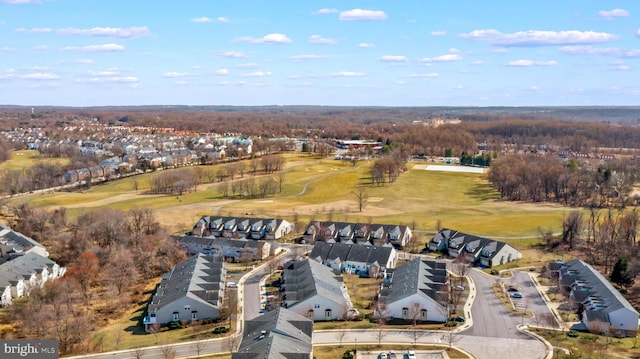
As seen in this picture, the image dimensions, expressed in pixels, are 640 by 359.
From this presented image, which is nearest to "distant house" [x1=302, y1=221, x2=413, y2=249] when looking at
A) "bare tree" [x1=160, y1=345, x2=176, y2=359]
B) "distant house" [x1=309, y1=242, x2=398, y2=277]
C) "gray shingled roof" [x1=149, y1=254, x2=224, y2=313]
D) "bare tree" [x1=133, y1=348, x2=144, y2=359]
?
"distant house" [x1=309, y1=242, x2=398, y2=277]

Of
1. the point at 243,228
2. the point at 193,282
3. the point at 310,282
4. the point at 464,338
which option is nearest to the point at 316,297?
the point at 310,282

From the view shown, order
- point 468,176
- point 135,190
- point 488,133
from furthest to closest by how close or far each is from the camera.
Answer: point 488,133
point 468,176
point 135,190

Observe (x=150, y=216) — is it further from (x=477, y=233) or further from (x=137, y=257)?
(x=477, y=233)

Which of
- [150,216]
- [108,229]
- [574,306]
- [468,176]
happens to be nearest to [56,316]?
[108,229]

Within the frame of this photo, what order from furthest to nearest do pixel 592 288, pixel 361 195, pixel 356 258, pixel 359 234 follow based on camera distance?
pixel 361 195
pixel 359 234
pixel 356 258
pixel 592 288

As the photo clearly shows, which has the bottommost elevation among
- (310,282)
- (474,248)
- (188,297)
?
(474,248)

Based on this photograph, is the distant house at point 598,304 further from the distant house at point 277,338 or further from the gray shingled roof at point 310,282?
the distant house at point 277,338

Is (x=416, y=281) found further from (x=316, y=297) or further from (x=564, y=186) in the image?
(x=564, y=186)

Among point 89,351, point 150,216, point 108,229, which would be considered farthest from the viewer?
point 150,216
